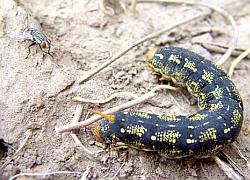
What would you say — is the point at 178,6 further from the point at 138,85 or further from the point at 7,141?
the point at 7,141

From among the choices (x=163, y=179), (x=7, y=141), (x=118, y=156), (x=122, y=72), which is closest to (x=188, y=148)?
(x=163, y=179)

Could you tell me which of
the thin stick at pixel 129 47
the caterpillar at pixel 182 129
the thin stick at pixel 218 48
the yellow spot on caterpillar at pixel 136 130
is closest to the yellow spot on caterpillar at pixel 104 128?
the caterpillar at pixel 182 129

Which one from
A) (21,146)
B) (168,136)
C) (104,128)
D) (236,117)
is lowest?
(21,146)

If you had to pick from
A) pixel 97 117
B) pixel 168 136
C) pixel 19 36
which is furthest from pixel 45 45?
pixel 168 136

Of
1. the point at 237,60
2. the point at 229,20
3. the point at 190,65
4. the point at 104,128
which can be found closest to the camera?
the point at 104,128

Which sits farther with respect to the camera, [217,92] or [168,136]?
[217,92]

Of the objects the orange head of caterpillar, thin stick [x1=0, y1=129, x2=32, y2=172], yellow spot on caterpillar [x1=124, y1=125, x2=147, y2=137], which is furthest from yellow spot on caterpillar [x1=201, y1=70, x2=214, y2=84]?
thin stick [x1=0, y1=129, x2=32, y2=172]

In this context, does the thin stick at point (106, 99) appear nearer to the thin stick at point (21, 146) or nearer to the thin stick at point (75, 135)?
the thin stick at point (75, 135)

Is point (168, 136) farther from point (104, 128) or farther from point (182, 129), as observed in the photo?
point (104, 128)
